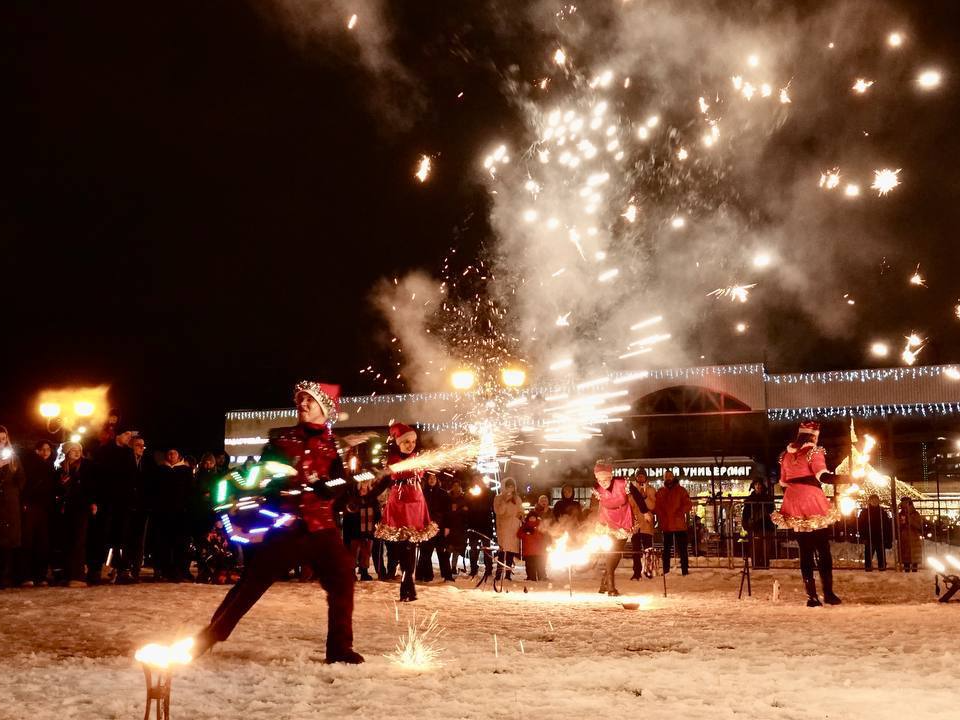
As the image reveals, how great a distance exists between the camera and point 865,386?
2966cm

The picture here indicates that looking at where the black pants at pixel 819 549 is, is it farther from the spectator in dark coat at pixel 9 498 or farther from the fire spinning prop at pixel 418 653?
the spectator in dark coat at pixel 9 498

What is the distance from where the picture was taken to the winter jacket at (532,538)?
14586 mm

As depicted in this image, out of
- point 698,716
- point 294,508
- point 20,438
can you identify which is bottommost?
point 698,716

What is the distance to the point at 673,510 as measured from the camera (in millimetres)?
15086

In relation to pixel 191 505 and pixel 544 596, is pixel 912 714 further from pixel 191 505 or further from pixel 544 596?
pixel 191 505

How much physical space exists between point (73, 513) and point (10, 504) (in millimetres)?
934

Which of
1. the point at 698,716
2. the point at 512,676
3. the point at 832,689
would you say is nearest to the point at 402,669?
the point at 512,676

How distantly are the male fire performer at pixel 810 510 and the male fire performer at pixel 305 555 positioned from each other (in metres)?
5.83

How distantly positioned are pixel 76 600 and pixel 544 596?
5.58 m

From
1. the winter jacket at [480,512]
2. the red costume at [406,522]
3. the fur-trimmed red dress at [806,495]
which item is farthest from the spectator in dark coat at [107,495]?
the fur-trimmed red dress at [806,495]

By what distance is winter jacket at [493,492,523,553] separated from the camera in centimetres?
1549

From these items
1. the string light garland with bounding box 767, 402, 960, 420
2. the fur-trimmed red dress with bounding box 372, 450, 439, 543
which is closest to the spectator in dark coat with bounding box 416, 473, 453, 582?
the fur-trimmed red dress with bounding box 372, 450, 439, 543

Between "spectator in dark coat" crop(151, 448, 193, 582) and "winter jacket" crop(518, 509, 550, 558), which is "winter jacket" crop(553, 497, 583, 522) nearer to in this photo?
"winter jacket" crop(518, 509, 550, 558)

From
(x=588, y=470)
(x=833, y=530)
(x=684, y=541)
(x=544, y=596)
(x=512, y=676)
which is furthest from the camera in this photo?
(x=588, y=470)
